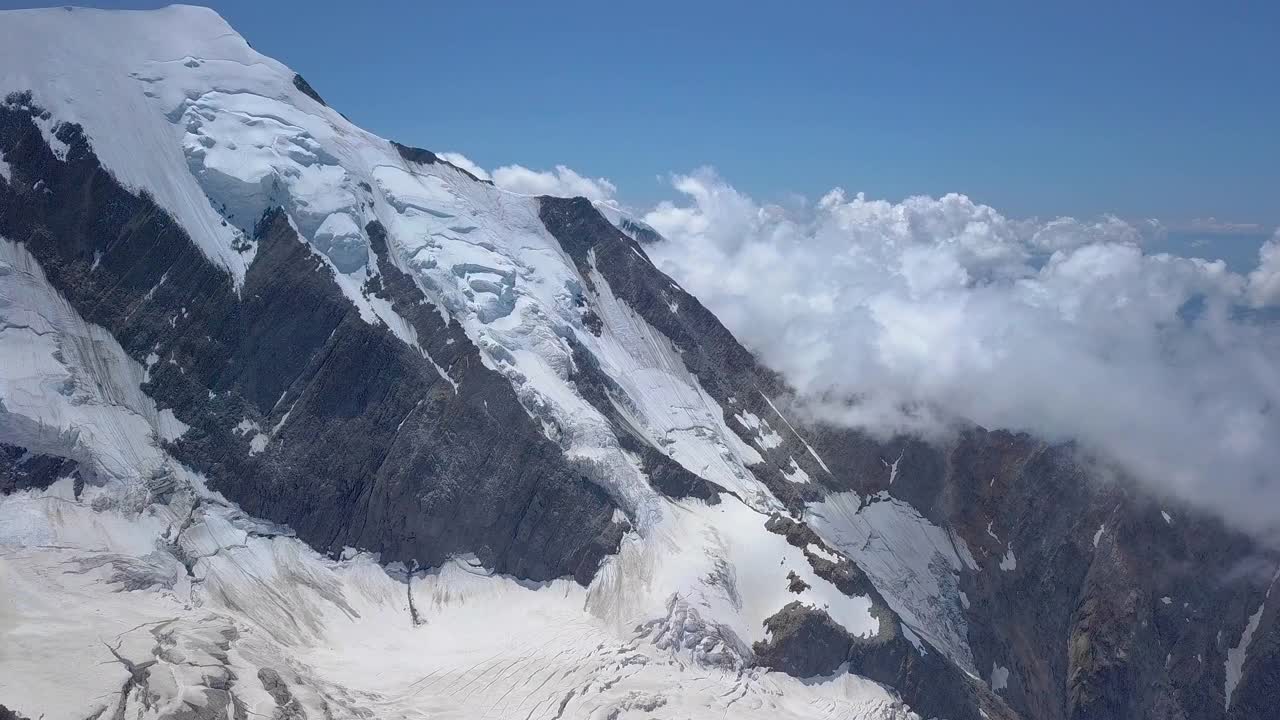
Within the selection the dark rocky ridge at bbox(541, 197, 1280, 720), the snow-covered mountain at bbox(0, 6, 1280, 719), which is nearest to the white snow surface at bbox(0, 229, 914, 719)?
the snow-covered mountain at bbox(0, 6, 1280, 719)

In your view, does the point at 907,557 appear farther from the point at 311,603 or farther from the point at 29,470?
the point at 29,470

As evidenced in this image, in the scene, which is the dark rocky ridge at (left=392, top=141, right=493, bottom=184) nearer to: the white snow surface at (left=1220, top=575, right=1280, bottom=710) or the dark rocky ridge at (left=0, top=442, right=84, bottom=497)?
the dark rocky ridge at (left=0, top=442, right=84, bottom=497)

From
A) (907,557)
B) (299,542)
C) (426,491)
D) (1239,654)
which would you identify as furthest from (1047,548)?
(299,542)

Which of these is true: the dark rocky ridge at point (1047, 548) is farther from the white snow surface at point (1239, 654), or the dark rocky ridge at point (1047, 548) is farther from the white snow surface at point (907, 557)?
the white snow surface at point (907, 557)

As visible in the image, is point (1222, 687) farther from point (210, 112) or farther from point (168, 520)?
point (210, 112)

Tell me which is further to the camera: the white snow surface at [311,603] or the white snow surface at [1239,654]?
the white snow surface at [1239,654]

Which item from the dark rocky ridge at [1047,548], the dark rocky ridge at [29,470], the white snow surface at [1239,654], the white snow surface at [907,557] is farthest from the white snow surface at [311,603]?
the white snow surface at [1239,654]

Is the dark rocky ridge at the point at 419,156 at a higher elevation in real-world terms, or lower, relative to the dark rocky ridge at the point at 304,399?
higher
